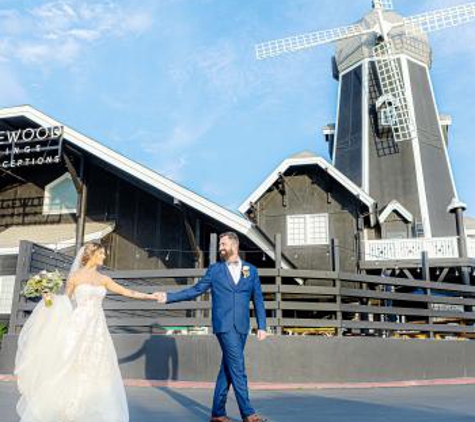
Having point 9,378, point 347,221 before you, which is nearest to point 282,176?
point 347,221

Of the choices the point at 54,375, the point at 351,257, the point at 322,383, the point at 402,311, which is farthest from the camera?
the point at 351,257

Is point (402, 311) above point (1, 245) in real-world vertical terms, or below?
below

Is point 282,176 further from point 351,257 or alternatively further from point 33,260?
point 33,260

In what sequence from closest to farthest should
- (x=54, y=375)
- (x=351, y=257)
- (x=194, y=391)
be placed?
(x=54, y=375)
(x=194, y=391)
(x=351, y=257)

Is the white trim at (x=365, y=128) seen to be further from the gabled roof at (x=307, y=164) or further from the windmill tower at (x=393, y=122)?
the gabled roof at (x=307, y=164)

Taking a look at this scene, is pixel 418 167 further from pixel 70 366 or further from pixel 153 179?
pixel 70 366

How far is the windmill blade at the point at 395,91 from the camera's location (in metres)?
26.7

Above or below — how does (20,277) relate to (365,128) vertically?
below

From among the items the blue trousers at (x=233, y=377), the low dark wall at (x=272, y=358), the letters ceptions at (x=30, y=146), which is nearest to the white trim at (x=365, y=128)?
the letters ceptions at (x=30, y=146)

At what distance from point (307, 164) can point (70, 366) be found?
51.3 feet

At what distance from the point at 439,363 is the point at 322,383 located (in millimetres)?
2889

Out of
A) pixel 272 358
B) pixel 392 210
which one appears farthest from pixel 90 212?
pixel 392 210

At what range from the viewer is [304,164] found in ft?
63.0

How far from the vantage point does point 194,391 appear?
7.33 metres
